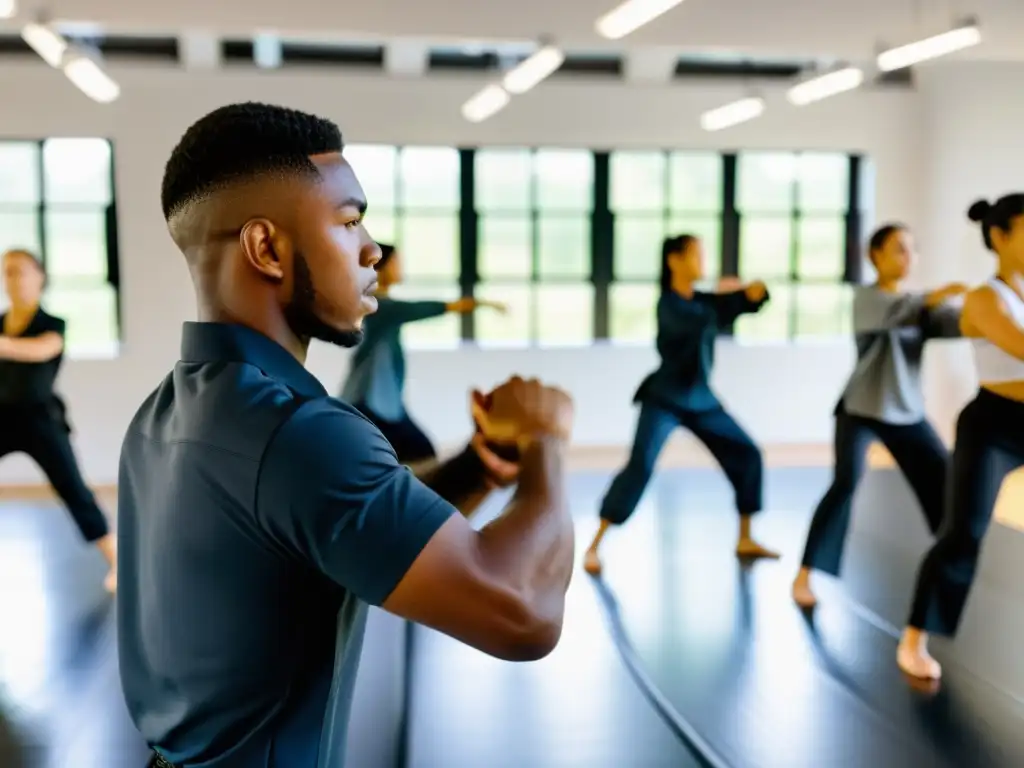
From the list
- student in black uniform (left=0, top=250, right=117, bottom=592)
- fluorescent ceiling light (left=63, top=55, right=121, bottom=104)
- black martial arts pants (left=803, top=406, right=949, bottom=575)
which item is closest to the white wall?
fluorescent ceiling light (left=63, top=55, right=121, bottom=104)

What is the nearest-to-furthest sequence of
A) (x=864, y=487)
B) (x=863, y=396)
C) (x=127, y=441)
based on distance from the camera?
(x=127, y=441)
(x=863, y=396)
(x=864, y=487)

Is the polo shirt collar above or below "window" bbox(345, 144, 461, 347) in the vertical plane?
below

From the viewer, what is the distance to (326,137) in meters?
0.90

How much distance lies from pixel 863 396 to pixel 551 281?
14.7 feet

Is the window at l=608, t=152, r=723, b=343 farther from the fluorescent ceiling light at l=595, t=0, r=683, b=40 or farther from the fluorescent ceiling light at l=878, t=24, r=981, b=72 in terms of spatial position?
the fluorescent ceiling light at l=595, t=0, r=683, b=40

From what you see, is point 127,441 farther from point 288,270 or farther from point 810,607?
point 810,607

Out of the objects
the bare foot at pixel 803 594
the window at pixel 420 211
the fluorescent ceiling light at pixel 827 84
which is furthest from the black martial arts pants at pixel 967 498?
the window at pixel 420 211

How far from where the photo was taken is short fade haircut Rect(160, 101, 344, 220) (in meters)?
0.86

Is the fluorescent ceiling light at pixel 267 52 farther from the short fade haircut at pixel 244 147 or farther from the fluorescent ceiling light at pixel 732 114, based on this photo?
the short fade haircut at pixel 244 147

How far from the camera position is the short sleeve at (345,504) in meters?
0.73

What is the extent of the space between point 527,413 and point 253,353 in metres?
0.23

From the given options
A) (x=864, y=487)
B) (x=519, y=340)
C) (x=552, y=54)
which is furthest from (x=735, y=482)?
(x=519, y=340)

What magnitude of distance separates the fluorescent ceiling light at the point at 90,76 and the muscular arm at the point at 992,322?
4.44 m

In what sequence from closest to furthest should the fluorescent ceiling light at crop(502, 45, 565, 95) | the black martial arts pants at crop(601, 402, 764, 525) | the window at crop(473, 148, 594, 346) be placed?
the black martial arts pants at crop(601, 402, 764, 525)
the fluorescent ceiling light at crop(502, 45, 565, 95)
the window at crop(473, 148, 594, 346)
